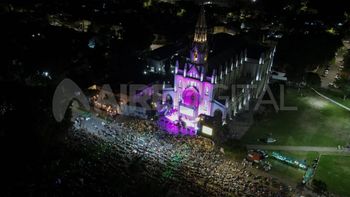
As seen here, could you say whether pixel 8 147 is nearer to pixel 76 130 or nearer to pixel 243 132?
pixel 76 130

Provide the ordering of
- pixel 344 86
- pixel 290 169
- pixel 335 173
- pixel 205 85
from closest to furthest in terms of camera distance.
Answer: pixel 335 173
pixel 290 169
pixel 205 85
pixel 344 86

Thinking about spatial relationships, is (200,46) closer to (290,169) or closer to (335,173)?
(290,169)

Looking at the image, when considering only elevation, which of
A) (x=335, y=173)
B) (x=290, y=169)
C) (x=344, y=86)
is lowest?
(x=335, y=173)

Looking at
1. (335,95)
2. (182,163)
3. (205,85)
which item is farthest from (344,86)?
(182,163)

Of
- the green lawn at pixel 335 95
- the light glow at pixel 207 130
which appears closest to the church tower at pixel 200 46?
the light glow at pixel 207 130

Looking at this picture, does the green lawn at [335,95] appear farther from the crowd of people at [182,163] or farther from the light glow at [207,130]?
the crowd of people at [182,163]

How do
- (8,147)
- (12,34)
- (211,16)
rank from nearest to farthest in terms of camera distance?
(8,147) < (12,34) < (211,16)

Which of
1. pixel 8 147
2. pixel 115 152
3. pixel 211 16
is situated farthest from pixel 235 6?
pixel 8 147

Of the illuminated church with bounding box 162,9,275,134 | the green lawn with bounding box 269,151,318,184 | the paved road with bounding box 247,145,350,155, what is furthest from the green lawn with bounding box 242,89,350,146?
the illuminated church with bounding box 162,9,275,134
